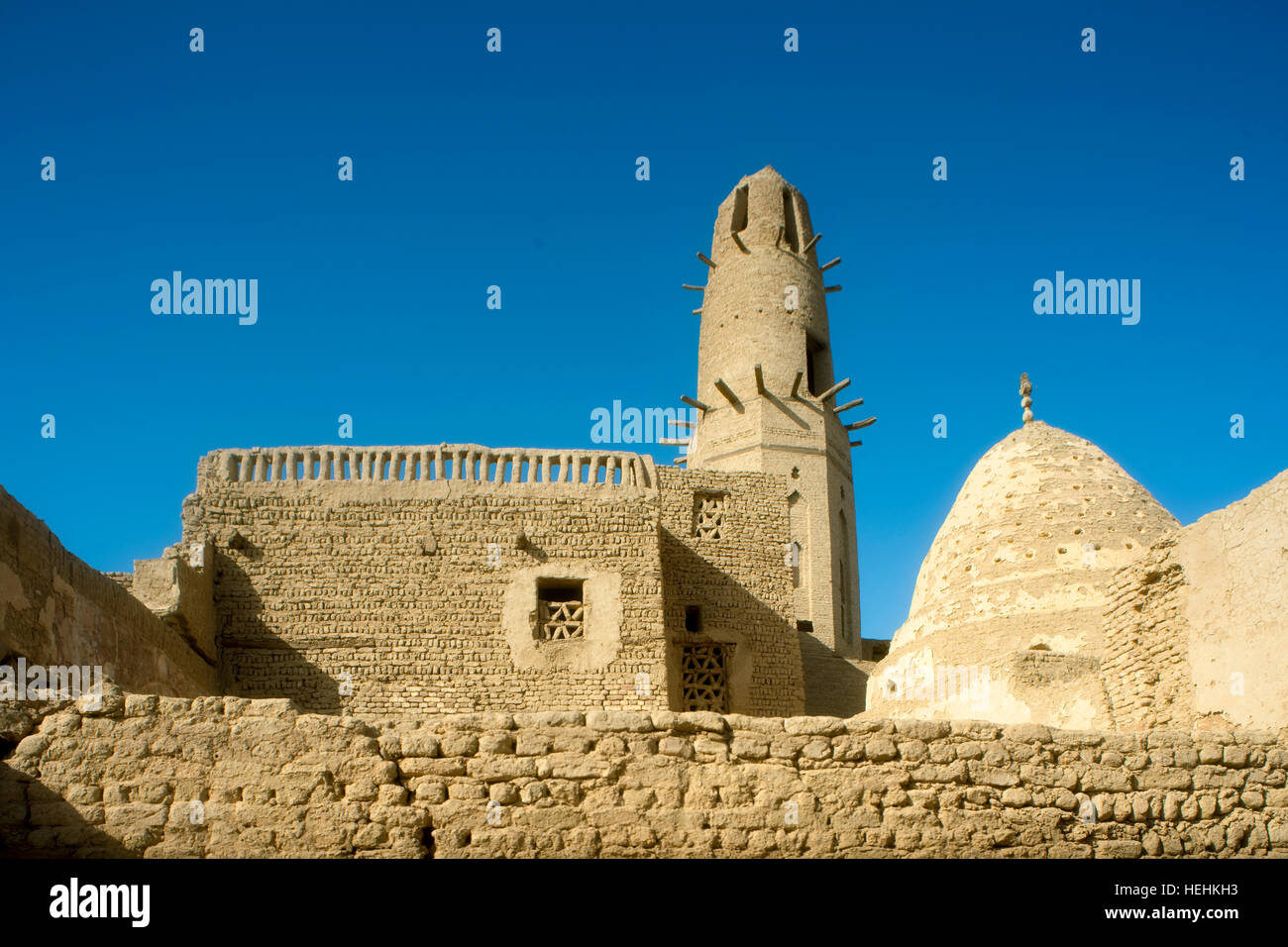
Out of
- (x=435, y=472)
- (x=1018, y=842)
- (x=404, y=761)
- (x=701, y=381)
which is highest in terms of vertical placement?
(x=701, y=381)

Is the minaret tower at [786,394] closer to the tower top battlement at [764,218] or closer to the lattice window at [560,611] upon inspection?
the tower top battlement at [764,218]

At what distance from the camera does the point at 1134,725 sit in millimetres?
9633

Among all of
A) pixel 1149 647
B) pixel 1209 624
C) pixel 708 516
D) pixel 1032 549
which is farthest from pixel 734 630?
pixel 1209 624

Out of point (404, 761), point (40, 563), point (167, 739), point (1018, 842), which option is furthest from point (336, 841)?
point (40, 563)

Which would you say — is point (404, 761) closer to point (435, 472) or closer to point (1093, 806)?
point (1093, 806)

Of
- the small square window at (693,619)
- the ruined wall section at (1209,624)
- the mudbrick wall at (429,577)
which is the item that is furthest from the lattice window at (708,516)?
the ruined wall section at (1209,624)

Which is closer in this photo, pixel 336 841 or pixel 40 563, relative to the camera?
pixel 336 841

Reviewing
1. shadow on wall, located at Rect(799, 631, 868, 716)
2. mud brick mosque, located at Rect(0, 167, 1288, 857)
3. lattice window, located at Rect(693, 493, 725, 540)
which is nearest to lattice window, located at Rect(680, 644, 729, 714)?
mud brick mosque, located at Rect(0, 167, 1288, 857)

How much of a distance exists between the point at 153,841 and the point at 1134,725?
700cm

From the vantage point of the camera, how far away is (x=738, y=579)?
58.3 ft

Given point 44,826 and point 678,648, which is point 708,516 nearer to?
point 678,648

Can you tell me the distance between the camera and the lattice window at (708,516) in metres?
18.0

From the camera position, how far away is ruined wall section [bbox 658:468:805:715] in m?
17.2

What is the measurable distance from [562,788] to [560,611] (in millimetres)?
8966
